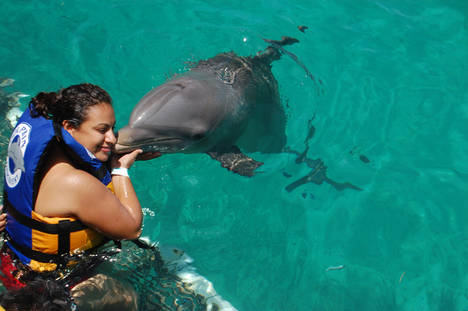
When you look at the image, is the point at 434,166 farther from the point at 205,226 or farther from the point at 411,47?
the point at 205,226

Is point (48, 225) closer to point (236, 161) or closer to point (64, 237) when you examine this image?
point (64, 237)

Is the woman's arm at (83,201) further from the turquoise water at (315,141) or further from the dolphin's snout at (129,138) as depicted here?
the turquoise water at (315,141)

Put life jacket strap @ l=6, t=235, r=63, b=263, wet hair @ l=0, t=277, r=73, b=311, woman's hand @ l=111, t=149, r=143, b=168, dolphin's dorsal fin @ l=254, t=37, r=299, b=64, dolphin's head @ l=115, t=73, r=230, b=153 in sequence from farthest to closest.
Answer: dolphin's dorsal fin @ l=254, t=37, r=299, b=64
dolphin's head @ l=115, t=73, r=230, b=153
woman's hand @ l=111, t=149, r=143, b=168
life jacket strap @ l=6, t=235, r=63, b=263
wet hair @ l=0, t=277, r=73, b=311

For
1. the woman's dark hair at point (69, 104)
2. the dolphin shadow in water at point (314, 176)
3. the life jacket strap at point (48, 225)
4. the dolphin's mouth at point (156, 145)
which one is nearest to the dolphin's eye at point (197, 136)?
the dolphin's mouth at point (156, 145)

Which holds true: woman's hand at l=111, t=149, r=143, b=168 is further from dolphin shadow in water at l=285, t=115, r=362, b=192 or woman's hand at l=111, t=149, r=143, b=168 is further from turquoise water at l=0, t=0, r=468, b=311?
dolphin shadow in water at l=285, t=115, r=362, b=192

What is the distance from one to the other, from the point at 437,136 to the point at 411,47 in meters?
2.17

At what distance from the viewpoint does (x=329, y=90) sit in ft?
22.8

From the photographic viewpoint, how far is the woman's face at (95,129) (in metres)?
2.67

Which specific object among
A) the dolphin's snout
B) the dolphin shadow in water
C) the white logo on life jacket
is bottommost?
the dolphin shadow in water

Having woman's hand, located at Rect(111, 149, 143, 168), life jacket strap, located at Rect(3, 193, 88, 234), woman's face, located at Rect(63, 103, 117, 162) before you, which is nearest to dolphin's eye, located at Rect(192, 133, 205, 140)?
woman's hand, located at Rect(111, 149, 143, 168)

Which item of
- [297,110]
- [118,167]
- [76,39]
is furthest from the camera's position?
[76,39]

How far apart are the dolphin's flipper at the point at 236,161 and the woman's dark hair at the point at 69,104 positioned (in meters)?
2.93

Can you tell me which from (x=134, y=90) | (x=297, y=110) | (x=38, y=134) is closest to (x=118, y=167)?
(x=38, y=134)

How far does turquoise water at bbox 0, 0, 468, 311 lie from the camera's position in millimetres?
4969
